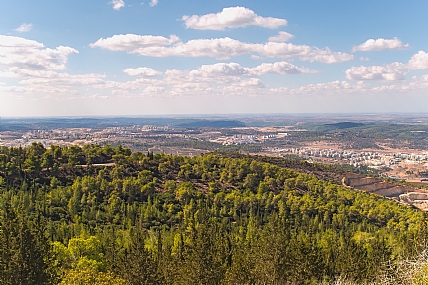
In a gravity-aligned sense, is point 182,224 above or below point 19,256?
below

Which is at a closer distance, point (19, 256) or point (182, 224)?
point (19, 256)

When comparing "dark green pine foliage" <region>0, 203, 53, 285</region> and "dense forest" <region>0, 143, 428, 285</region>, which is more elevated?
"dark green pine foliage" <region>0, 203, 53, 285</region>

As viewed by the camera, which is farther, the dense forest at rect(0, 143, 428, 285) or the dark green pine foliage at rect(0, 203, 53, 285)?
the dense forest at rect(0, 143, 428, 285)

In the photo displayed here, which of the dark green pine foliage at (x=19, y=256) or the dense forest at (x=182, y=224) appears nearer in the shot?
the dark green pine foliage at (x=19, y=256)

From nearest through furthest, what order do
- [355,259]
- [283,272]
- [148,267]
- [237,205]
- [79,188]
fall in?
[148,267] < [283,272] < [355,259] < [79,188] < [237,205]

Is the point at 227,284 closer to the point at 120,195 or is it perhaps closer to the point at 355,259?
the point at 355,259

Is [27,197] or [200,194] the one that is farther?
[200,194]

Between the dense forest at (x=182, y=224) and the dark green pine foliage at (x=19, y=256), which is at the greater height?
the dark green pine foliage at (x=19, y=256)

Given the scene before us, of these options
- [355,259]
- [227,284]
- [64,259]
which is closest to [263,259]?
[227,284]
